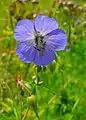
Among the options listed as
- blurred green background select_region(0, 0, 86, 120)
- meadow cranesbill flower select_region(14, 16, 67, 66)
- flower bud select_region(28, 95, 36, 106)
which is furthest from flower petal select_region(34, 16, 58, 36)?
flower bud select_region(28, 95, 36, 106)

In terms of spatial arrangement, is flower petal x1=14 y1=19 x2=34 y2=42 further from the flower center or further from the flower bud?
the flower bud

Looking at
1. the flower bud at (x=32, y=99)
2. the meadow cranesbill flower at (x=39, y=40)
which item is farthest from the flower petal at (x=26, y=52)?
the flower bud at (x=32, y=99)

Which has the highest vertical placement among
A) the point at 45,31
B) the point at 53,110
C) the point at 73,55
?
the point at 45,31

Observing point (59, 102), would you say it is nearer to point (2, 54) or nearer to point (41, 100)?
point (41, 100)

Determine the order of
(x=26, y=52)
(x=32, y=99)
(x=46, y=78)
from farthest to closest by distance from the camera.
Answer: (x=46, y=78)
(x=26, y=52)
(x=32, y=99)

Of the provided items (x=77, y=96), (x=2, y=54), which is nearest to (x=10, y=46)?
(x=2, y=54)

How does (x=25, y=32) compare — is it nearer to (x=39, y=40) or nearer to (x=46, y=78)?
(x=39, y=40)

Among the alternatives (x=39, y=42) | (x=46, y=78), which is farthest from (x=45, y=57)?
(x=46, y=78)

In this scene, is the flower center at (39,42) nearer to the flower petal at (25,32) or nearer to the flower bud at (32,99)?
the flower petal at (25,32)
